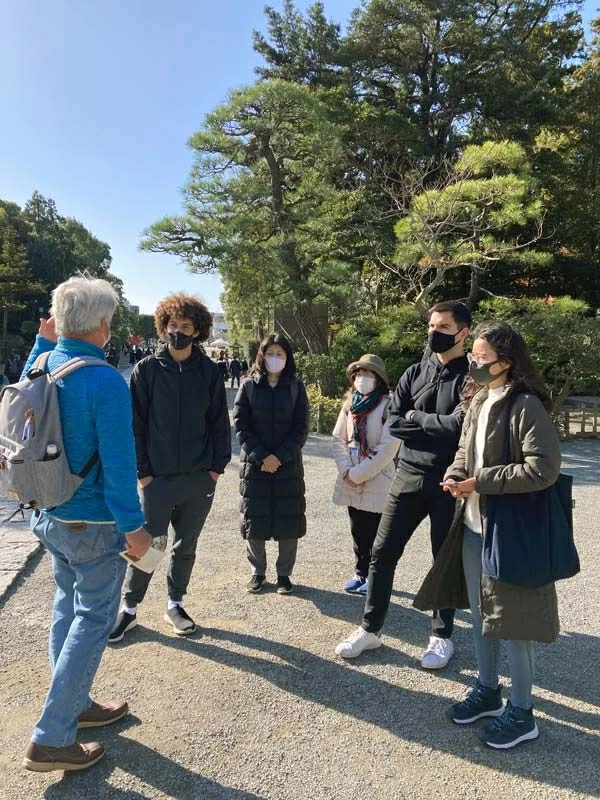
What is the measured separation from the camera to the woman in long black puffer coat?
363cm

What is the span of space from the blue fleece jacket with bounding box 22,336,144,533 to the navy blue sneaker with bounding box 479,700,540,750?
1.61 meters

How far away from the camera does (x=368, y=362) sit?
3619 millimetres

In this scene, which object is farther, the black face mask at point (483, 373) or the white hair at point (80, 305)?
the black face mask at point (483, 373)

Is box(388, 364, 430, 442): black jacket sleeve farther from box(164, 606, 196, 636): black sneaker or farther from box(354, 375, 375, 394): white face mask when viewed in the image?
box(164, 606, 196, 636): black sneaker

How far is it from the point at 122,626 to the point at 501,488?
2.18m

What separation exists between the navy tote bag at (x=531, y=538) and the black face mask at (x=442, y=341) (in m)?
0.77

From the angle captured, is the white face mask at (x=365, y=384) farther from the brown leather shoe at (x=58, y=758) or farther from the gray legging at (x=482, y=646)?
the brown leather shoe at (x=58, y=758)

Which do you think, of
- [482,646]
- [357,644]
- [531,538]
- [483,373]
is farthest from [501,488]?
[357,644]

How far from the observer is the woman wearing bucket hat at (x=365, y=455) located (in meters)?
3.60

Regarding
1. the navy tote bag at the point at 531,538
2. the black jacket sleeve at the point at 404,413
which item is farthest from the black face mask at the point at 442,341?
the navy tote bag at the point at 531,538

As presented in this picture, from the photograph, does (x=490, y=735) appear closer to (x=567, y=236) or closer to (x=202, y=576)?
(x=202, y=576)

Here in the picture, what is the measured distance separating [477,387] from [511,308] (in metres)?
10.5

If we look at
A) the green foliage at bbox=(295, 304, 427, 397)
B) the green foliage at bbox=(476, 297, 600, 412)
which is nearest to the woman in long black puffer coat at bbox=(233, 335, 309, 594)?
the green foliage at bbox=(476, 297, 600, 412)

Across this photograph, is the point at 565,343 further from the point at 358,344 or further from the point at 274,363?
the point at 274,363
